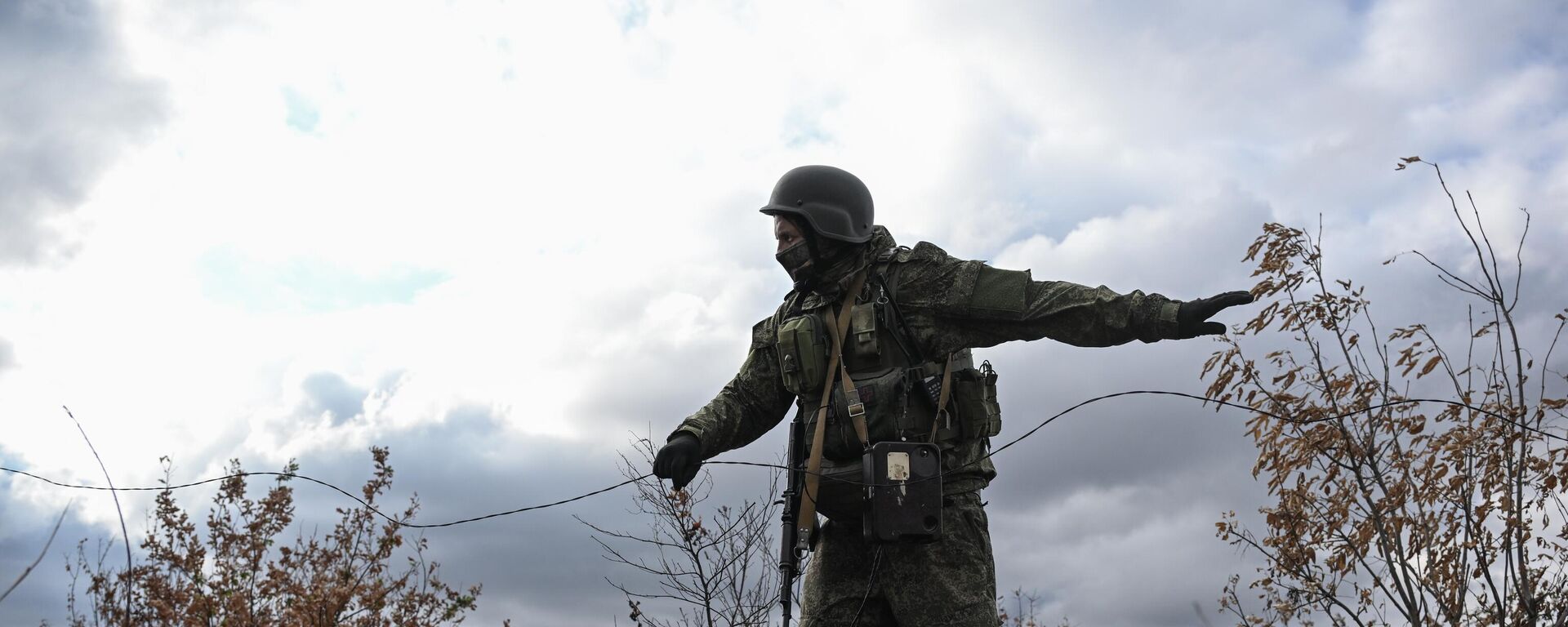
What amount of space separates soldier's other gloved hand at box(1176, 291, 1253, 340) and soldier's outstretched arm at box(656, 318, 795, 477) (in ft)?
5.64

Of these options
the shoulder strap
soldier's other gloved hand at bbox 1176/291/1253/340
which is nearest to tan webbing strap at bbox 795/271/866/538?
the shoulder strap

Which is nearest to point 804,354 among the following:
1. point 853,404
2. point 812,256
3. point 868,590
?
point 853,404

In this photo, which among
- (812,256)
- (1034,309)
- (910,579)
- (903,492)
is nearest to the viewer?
(903,492)

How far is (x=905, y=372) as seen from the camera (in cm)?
448

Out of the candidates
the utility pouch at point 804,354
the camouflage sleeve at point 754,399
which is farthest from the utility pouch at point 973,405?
the camouflage sleeve at point 754,399

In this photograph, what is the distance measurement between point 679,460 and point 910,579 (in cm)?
103

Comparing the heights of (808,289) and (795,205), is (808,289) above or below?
below

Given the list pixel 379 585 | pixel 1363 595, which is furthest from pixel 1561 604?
pixel 379 585

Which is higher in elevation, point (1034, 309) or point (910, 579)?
point (1034, 309)

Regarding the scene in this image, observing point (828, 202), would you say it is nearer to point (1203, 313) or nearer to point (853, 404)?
point (853, 404)

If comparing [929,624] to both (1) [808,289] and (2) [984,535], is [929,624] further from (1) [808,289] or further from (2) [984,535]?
(1) [808,289]

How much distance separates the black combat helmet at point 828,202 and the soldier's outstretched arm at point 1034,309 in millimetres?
345

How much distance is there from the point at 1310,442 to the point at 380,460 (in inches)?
310

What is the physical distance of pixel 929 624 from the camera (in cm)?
418
